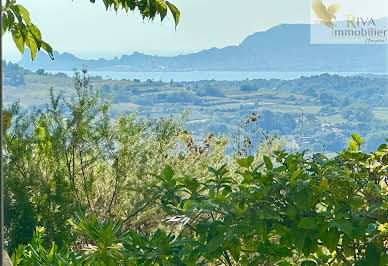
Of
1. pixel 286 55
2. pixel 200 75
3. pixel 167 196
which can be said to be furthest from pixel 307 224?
pixel 286 55

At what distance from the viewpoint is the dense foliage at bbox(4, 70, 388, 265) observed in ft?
3.75

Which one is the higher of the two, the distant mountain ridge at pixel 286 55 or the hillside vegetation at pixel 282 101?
the distant mountain ridge at pixel 286 55

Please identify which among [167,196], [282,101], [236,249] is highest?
[167,196]

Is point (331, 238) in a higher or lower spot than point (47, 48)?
lower

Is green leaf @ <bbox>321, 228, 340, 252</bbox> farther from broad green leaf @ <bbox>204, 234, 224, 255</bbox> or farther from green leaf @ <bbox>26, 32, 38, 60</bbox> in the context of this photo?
green leaf @ <bbox>26, 32, 38, 60</bbox>

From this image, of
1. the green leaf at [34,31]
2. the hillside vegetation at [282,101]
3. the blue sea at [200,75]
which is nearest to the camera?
the green leaf at [34,31]

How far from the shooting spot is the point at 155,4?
1347mm

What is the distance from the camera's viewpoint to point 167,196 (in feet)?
4.01

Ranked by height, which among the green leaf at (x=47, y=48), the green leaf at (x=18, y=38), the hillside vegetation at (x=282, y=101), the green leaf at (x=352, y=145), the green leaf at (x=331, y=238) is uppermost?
the green leaf at (x=18, y=38)

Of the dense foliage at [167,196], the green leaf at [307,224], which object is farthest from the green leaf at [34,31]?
the green leaf at [307,224]

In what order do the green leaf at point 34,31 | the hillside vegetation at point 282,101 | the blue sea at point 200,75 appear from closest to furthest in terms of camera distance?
the green leaf at point 34,31, the hillside vegetation at point 282,101, the blue sea at point 200,75

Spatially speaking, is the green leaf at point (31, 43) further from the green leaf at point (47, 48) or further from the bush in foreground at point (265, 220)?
the bush in foreground at point (265, 220)

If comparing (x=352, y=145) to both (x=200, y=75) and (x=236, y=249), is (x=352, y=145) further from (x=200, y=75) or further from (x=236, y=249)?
(x=200, y=75)

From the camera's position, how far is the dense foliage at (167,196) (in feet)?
3.75
